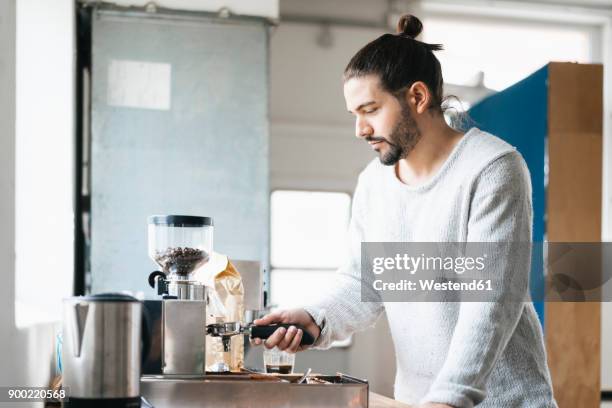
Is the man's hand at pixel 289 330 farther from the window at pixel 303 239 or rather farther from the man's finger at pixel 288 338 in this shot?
the window at pixel 303 239

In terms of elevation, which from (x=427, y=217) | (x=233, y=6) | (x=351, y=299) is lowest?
(x=351, y=299)

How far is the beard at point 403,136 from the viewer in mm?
2080

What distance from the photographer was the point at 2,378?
1.48m

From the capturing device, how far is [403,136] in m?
2.08

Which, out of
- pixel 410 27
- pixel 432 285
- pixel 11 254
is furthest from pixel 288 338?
pixel 410 27

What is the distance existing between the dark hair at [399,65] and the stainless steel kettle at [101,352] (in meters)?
0.97

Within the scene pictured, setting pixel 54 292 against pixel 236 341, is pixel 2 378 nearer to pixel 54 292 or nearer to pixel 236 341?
pixel 236 341

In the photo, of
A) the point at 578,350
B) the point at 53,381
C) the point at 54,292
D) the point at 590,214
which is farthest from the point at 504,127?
the point at 53,381

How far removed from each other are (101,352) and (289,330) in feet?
2.16

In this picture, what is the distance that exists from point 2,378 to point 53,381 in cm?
88

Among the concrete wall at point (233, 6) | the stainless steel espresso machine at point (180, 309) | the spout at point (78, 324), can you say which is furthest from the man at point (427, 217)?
the concrete wall at point (233, 6)

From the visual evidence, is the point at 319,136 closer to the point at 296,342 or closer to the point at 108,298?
the point at 296,342

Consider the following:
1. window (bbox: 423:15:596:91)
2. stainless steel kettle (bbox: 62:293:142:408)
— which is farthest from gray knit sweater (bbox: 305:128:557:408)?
window (bbox: 423:15:596:91)

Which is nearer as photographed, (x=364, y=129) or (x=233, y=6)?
(x=364, y=129)
